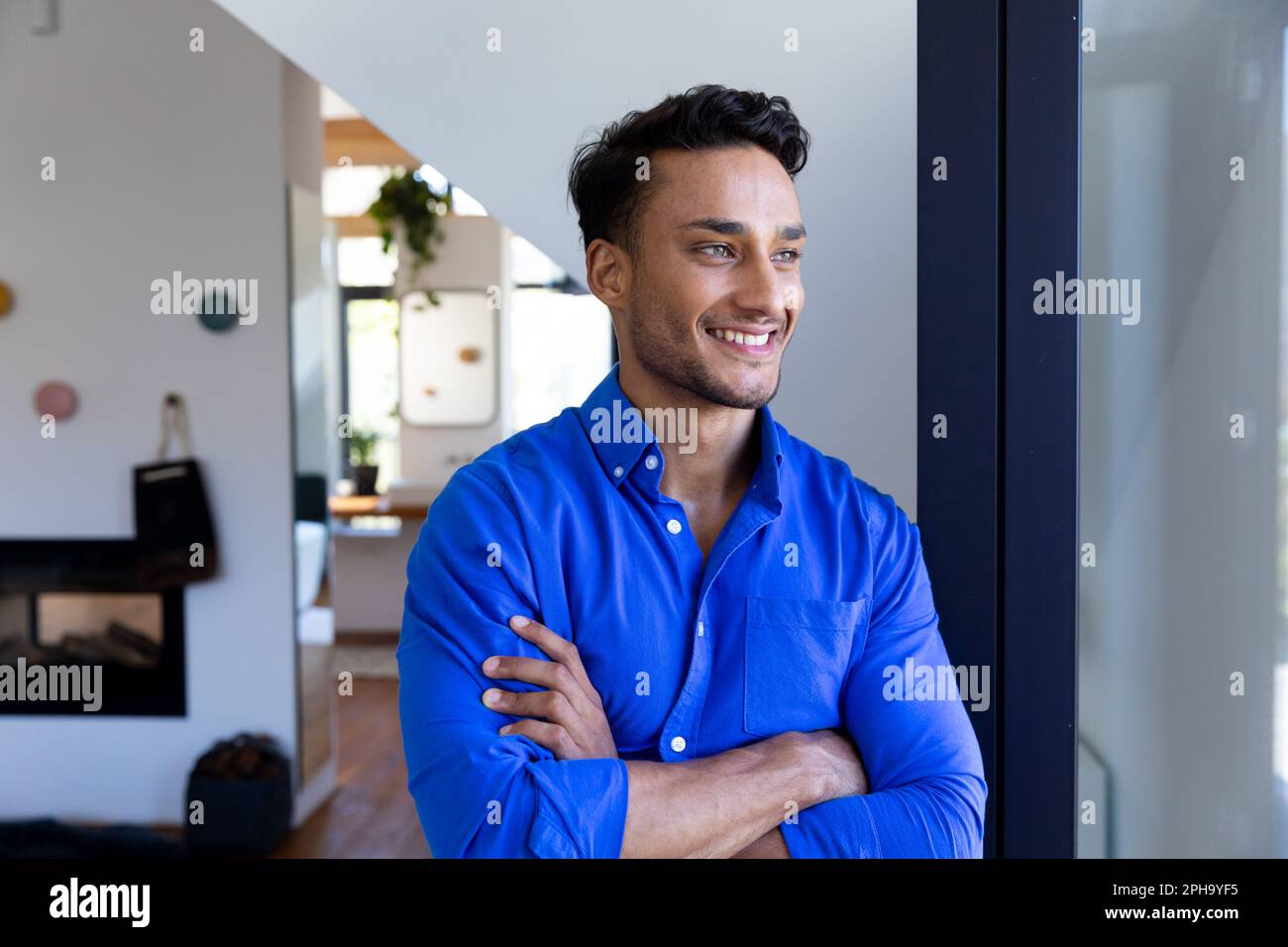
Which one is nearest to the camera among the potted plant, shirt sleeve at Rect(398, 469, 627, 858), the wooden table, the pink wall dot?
shirt sleeve at Rect(398, 469, 627, 858)

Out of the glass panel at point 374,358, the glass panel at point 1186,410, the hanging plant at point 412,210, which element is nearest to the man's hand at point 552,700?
the glass panel at point 1186,410

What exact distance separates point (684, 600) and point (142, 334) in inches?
44.5

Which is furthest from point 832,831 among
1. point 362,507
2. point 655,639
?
point 362,507

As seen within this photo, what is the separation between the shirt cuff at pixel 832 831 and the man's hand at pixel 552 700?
0.50 ft

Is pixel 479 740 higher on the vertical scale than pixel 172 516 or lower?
lower

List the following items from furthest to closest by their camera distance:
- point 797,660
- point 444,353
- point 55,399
→ 1. point 444,353
2. point 55,399
3. point 797,660

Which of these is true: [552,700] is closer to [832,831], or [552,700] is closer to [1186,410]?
[832,831]

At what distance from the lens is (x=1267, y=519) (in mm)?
906

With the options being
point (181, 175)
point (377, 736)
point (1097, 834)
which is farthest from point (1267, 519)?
point (377, 736)

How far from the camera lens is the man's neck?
83 cm

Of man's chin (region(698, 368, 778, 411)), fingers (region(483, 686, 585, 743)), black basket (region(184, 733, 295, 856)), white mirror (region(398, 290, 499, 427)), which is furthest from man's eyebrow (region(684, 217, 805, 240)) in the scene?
black basket (region(184, 733, 295, 856))

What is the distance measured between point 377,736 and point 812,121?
1.74 m

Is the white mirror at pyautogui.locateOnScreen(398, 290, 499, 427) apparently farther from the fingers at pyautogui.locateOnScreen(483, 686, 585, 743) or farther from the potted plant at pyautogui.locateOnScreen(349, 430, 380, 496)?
the fingers at pyautogui.locateOnScreen(483, 686, 585, 743)

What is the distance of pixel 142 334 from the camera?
1.52 meters
